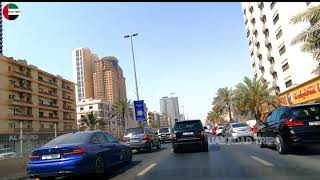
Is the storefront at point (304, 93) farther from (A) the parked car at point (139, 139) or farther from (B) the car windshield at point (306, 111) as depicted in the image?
(B) the car windshield at point (306, 111)

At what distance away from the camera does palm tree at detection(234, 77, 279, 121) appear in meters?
47.1

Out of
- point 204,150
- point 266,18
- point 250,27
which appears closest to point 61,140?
point 204,150

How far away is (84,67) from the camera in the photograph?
137000mm

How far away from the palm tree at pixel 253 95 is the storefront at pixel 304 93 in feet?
5.82

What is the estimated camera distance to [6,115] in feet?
218

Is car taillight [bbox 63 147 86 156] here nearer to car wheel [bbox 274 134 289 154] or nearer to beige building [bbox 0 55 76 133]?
car wheel [bbox 274 134 289 154]

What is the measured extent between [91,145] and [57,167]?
1.24m

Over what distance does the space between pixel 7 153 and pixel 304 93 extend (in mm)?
31977

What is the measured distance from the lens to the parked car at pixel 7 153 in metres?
13.3

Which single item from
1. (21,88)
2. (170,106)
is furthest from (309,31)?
(170,106)

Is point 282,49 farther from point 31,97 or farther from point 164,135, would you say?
point 31,97

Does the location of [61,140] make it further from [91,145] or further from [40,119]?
[40,119]

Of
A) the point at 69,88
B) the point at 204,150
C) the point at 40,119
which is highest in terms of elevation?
the point at 69,88

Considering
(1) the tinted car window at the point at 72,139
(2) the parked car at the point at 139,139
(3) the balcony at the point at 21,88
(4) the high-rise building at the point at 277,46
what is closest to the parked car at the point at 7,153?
(1) the tinted car window at the point at 72,139
